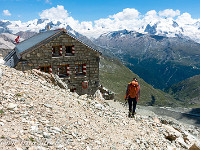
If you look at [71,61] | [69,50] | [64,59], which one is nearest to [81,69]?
[71,61]

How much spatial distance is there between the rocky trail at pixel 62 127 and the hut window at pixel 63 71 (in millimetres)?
10413

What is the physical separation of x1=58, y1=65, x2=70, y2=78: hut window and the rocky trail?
34.2ft

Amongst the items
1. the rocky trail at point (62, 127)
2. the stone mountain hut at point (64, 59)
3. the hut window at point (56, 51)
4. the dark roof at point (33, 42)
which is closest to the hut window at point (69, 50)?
the stone mountain hut at point (64, 59)

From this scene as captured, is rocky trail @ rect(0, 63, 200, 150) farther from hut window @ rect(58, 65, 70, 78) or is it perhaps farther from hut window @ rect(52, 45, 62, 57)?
hut window @ rect(58, 65, 70, 78)

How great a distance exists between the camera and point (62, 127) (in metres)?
9.67

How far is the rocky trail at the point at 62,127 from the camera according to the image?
8.12 metres

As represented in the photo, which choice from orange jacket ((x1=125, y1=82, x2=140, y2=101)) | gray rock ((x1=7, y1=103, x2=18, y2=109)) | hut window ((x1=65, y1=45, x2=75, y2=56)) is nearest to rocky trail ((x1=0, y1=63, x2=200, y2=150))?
gray rock ((x1=7, y1=103, x2=18, y2=109))

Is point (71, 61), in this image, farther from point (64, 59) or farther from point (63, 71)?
point (63, 71)

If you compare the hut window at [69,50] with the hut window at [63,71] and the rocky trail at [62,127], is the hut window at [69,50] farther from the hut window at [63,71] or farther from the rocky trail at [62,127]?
the rocky trail at [62,127]

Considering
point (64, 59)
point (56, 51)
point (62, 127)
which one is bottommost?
point (62, 127)

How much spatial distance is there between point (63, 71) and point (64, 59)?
1.68m

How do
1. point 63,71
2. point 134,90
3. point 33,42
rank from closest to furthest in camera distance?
point 134,90 < point 63,71 < point 33,42

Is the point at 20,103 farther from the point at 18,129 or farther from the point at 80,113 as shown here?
the point at 80,113

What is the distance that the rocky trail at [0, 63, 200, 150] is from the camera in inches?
320
